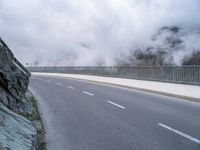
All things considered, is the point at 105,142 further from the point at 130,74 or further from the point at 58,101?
the point at 130,74

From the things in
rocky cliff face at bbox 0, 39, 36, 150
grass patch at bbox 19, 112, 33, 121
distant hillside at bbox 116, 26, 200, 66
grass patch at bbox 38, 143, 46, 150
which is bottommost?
grass patch at bbox 38, 143, 46, 150

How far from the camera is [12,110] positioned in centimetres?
878

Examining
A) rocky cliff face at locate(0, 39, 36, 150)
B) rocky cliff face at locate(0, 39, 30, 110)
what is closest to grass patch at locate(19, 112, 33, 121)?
rocky cliff face at locate(0, 39, 36, 150)

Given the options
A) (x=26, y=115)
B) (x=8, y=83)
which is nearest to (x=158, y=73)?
(x=26, y=115)

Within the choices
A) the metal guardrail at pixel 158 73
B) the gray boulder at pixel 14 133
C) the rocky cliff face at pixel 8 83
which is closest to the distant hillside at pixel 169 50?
the metal guardrail at pixel 158 73

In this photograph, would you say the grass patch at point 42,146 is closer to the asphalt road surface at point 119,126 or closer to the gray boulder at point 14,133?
the asphalt road surface at point 119,126

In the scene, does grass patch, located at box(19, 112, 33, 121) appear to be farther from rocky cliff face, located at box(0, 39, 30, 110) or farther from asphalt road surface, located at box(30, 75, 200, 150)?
asphalt road surface, located at box(30, 75, 200, 150)

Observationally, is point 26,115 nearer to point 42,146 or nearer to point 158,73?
point 42,146

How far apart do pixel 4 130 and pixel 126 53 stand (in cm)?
3986

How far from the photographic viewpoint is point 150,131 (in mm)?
8875

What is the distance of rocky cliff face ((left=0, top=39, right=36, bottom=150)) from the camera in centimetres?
571

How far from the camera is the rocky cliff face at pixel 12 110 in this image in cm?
571

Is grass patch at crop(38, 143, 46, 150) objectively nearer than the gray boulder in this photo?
No

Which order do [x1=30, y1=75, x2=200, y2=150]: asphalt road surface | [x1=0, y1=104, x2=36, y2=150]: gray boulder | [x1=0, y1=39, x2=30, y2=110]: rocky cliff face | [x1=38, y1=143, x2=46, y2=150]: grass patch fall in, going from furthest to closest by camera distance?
[x1=0, y1=39, x2=30, y2=110]: rocky cliff face, [x1=30, y1=75, x2=200, y2=150]: asphalt road surface, [x1=38, y1=143, x2=46, y2=150]: grass patch, [x1=0, y1=104, x2=36, y2=150]: gray boulder
